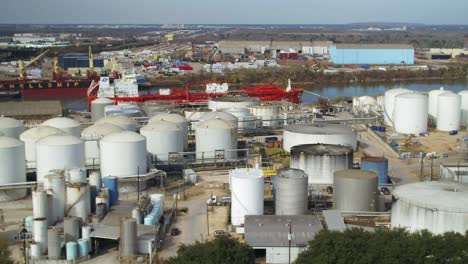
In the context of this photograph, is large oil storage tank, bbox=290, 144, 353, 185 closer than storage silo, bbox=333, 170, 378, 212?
No

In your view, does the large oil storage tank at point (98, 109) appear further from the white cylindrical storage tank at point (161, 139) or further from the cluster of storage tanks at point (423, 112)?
the cluster of storage tanks at point (423, 112)

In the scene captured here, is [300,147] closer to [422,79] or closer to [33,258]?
[33,258]

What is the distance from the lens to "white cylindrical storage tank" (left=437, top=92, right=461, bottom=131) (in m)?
15.4

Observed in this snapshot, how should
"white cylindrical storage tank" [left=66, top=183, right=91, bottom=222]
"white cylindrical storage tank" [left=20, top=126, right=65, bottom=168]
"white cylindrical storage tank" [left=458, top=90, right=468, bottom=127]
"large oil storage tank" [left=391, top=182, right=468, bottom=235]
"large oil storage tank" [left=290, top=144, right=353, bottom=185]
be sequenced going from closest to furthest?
"large oil storage tank" [left=391, top=182, right=468, bottom=235] < "white cylindrical storage tank" [left=66, top=183, right=91, bottom=222] < "large oil storage tank" [left=290, top=144, right=353, bottom=185] < "white cylindrical storage tank" [left=20, top=126, right=65, bottom=168] < "white cylindrical storage tank" [left=458, top=90, right=468, bottom=127]

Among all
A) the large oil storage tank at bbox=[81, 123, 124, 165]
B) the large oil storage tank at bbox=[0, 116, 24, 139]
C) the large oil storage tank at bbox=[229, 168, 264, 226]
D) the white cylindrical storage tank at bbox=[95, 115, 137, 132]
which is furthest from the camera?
the white cylindrical storage tank at bbox=[95, 115, 137, 132]

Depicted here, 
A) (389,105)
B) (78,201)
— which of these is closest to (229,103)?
(389,105)

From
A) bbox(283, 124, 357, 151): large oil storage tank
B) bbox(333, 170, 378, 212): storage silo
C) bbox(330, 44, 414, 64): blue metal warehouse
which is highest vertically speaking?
bbox(330, 44, 414, 64): blue metal warehouse

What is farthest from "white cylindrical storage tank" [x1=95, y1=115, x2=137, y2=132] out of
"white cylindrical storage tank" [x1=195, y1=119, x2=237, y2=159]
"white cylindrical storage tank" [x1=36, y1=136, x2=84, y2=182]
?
"white cylindrical storage tank" [x1=36, y1=136, x2=84, y2=182]

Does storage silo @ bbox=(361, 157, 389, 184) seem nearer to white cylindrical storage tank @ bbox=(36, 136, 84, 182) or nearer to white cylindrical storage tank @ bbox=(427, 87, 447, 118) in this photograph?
white cylindrical storage tank @ bbox=(36, 136, 84, 182)

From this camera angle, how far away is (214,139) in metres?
11.6

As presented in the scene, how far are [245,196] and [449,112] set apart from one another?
8.98 m

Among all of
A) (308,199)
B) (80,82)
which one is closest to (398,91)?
(308,199)

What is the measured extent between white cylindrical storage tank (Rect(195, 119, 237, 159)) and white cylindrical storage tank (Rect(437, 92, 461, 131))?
6294mm

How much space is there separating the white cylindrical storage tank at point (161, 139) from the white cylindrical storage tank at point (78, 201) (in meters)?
3.29
